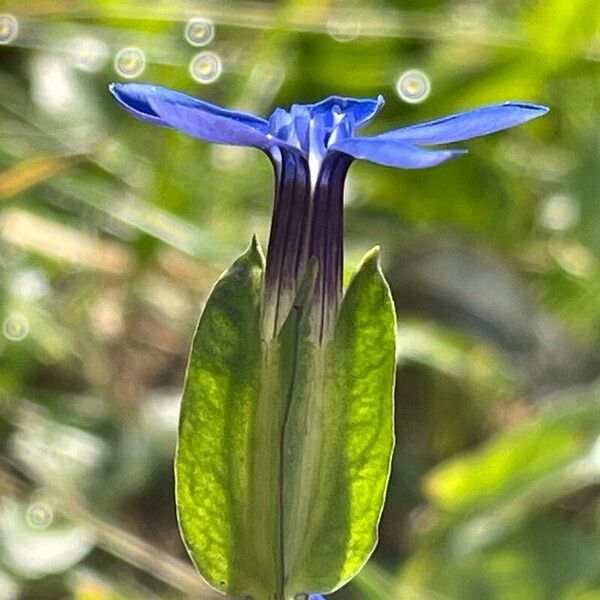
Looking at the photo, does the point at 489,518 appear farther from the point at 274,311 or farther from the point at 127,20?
the point at 127,20

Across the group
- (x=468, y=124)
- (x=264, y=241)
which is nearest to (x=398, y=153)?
(x=468, y=124)

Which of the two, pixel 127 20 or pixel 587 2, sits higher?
pixel 587 2

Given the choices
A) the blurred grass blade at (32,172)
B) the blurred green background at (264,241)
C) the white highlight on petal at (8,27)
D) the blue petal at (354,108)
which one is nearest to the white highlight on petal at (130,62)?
the blurred green background at (264,241)

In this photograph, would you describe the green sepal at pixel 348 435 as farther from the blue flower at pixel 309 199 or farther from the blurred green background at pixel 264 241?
the blurred green background at pixel 264 241

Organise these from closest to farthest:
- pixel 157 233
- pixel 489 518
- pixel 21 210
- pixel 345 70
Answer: pixel 489 518 < pixel 157 233 < pixel 21 210 < pixel 345 70

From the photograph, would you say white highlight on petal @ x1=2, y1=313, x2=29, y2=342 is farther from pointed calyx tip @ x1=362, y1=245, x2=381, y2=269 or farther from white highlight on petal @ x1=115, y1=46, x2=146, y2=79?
pointed calyx tip @ x1=362, y1=245, x2=381, y2=269

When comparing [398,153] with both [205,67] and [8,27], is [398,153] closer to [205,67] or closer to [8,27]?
[205,67]

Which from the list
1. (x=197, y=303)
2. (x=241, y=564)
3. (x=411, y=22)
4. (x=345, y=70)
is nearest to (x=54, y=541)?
(x=197, y=303)
